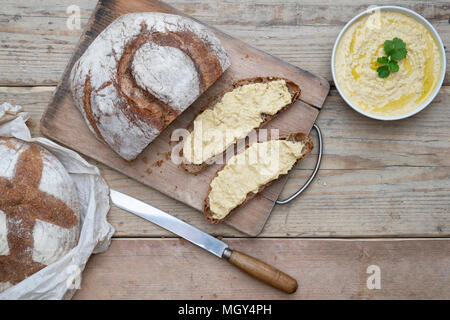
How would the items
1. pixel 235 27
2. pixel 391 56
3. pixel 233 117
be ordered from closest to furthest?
pixel 391 56, pixel 233 117, pixel 235 27

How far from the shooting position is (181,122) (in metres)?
2.16

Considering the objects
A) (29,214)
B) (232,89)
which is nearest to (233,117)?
(232,89)

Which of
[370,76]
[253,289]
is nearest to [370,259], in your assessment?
[253,289]

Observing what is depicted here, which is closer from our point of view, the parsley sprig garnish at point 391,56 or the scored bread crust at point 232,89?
the parsley sprig garnish at point 391,56

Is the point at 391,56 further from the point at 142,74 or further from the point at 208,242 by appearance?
the point at 208,242

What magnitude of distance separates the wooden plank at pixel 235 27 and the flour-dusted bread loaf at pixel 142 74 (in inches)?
12.7

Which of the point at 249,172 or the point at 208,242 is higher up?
the point at 249,172

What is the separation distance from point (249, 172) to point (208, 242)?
437mm

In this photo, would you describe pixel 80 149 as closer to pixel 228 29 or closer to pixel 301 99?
pixel 228 29

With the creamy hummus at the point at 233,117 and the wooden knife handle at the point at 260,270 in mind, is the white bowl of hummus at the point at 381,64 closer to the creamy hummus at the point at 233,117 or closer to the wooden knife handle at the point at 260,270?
the creamy hummus at the point at 233,117

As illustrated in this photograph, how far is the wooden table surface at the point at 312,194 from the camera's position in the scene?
220cm

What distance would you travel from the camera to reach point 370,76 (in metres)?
2.05

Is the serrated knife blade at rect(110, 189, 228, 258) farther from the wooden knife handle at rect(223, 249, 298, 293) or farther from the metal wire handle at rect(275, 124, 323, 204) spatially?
the metal wire handle at rect(275, 124, 323, 204)

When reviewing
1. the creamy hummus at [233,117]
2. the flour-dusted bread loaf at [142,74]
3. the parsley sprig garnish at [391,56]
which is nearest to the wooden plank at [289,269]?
the creamy hummus at [233,117]
